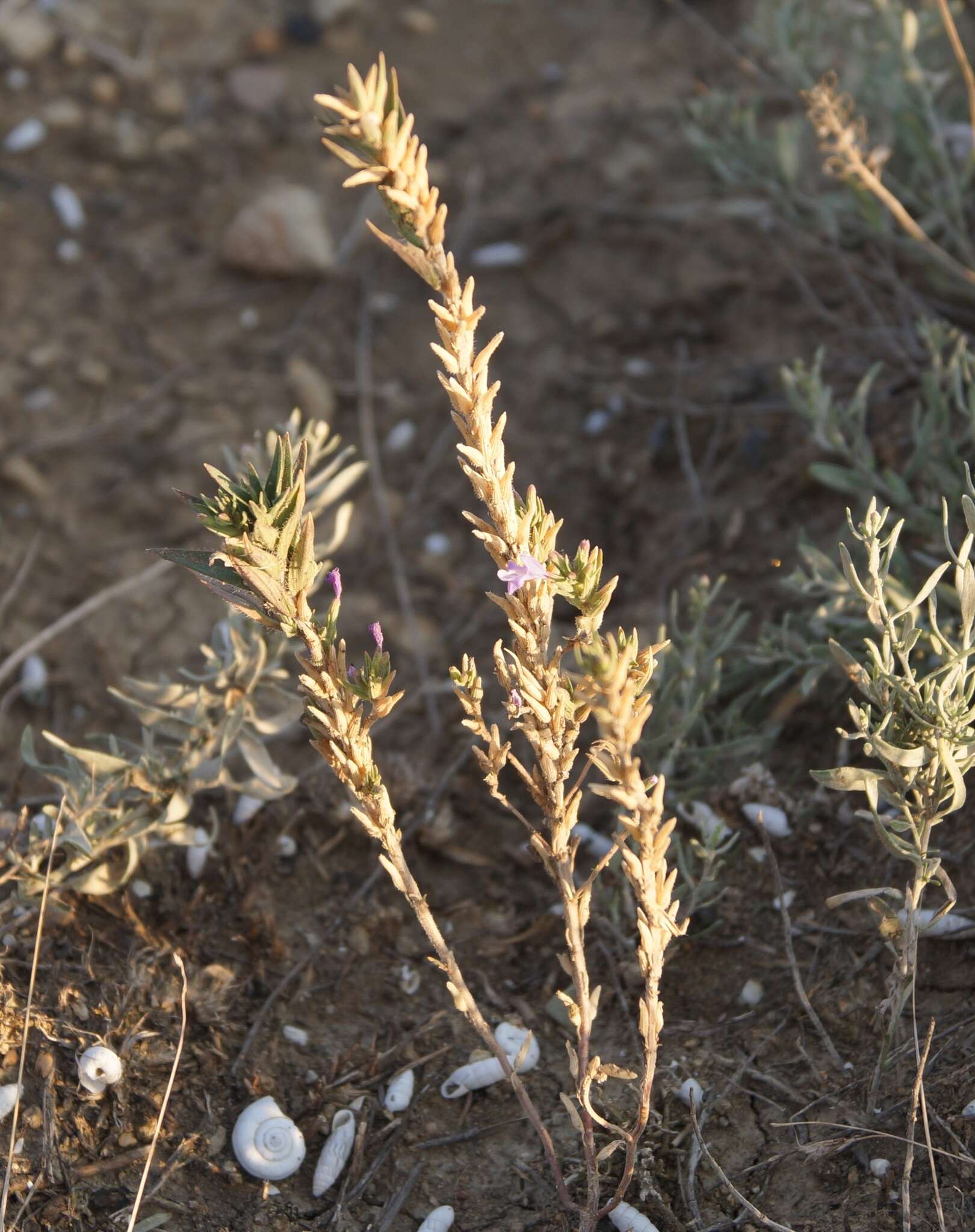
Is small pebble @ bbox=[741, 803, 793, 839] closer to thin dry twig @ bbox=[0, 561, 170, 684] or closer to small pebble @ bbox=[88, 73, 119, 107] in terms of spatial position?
thin dry twig @ bbox=[0, 561, 170, 684]

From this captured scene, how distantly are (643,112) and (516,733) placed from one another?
2.70 metres

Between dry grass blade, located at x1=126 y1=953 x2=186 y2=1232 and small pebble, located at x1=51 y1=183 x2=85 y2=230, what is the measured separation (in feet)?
10.5

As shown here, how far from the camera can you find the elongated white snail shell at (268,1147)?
2.06 metres

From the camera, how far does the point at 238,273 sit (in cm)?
446

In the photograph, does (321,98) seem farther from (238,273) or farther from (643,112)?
(643,112)

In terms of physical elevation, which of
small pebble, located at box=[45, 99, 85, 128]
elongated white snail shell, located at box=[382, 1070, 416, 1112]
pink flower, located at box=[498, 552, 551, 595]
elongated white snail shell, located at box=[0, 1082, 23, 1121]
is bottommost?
elongated white snail shell, located at box=[382, 1070, 416, 1112]

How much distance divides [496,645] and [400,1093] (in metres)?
1.07

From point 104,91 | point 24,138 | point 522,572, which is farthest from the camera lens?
point 104,91

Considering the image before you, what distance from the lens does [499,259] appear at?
4.28m

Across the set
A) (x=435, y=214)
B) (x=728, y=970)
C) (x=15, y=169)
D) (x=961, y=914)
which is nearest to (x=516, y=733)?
(x=728, y=970)

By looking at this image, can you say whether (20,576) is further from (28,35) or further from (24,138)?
(28,35)

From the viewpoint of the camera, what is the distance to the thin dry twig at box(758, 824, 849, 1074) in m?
2.15

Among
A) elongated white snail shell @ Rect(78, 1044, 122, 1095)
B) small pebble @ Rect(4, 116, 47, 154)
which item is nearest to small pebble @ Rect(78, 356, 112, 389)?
small pebble @ Rect(4, 116, 47, 154)

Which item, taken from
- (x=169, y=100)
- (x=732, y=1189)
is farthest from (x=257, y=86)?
(x=732, y=1189)
